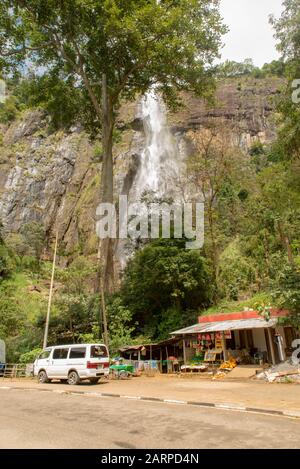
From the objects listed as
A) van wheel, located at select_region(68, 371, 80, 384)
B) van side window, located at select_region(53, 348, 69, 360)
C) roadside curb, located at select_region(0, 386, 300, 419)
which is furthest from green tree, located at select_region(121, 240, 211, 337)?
roadside curb, located at select_region(0, 386, 300, 419)

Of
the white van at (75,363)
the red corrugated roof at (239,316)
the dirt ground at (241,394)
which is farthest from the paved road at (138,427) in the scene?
the red corrugated roof at (239,316)

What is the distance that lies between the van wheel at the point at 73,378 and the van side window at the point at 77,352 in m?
0.70

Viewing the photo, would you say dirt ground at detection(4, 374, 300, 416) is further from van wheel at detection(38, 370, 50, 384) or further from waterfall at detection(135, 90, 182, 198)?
waterfall at detection(135, 90, 182, 198)

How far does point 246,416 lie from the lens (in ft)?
26.6

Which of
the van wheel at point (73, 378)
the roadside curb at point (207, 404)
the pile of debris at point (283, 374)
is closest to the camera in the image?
the roadside curb at point (207, 404)

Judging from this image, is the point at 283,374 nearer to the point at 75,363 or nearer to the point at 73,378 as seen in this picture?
the point at 75,363

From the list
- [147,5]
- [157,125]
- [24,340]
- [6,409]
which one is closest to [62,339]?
[24,340]

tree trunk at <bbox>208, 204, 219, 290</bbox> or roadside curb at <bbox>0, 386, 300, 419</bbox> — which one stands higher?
tree trunk at <bbox>208, 204, 219, 290</bbox>

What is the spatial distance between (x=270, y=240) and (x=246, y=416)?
25.5 metres

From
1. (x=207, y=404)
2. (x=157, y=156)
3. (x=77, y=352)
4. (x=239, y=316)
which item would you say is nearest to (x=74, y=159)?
(x=157, y=156)

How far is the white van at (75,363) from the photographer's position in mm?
15414

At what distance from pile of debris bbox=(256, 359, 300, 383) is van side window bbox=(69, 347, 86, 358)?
7515mm

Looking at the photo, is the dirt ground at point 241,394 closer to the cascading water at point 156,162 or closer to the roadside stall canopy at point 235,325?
the roadside stall canopy at point 235,325

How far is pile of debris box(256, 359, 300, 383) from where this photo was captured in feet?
47.4
